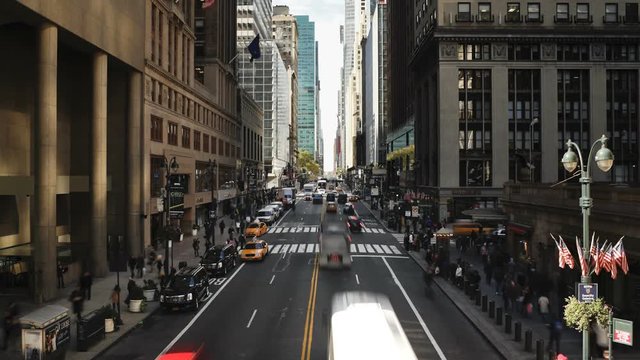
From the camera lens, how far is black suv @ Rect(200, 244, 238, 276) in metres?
32.2

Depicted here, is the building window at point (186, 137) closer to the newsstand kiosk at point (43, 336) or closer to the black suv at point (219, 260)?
the black suv at point (219, 260)

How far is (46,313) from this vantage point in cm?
1673

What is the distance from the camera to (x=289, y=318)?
21.9 metres

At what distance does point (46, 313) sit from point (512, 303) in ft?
63.1

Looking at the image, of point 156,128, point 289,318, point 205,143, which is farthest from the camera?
point 205,143

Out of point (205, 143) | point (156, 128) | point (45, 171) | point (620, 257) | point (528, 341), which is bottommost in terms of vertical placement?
point (528, 341)

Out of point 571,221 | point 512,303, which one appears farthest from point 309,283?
point 571,221

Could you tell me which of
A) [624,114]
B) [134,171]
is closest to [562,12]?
[624,114]

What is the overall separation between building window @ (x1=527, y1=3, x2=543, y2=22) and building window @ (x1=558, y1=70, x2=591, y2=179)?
279 inches

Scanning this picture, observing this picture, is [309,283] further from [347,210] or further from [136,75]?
[347,210]

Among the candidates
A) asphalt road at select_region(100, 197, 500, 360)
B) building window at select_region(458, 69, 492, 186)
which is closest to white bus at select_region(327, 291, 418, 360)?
asphalt road at select_region(100, 197, 500, 360)

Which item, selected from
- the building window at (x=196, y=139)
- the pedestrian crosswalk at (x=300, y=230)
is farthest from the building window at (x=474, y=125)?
the building window at (x=196, y=139)

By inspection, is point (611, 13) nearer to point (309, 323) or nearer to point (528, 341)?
point (528, 341)

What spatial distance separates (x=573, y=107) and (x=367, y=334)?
198 ft
